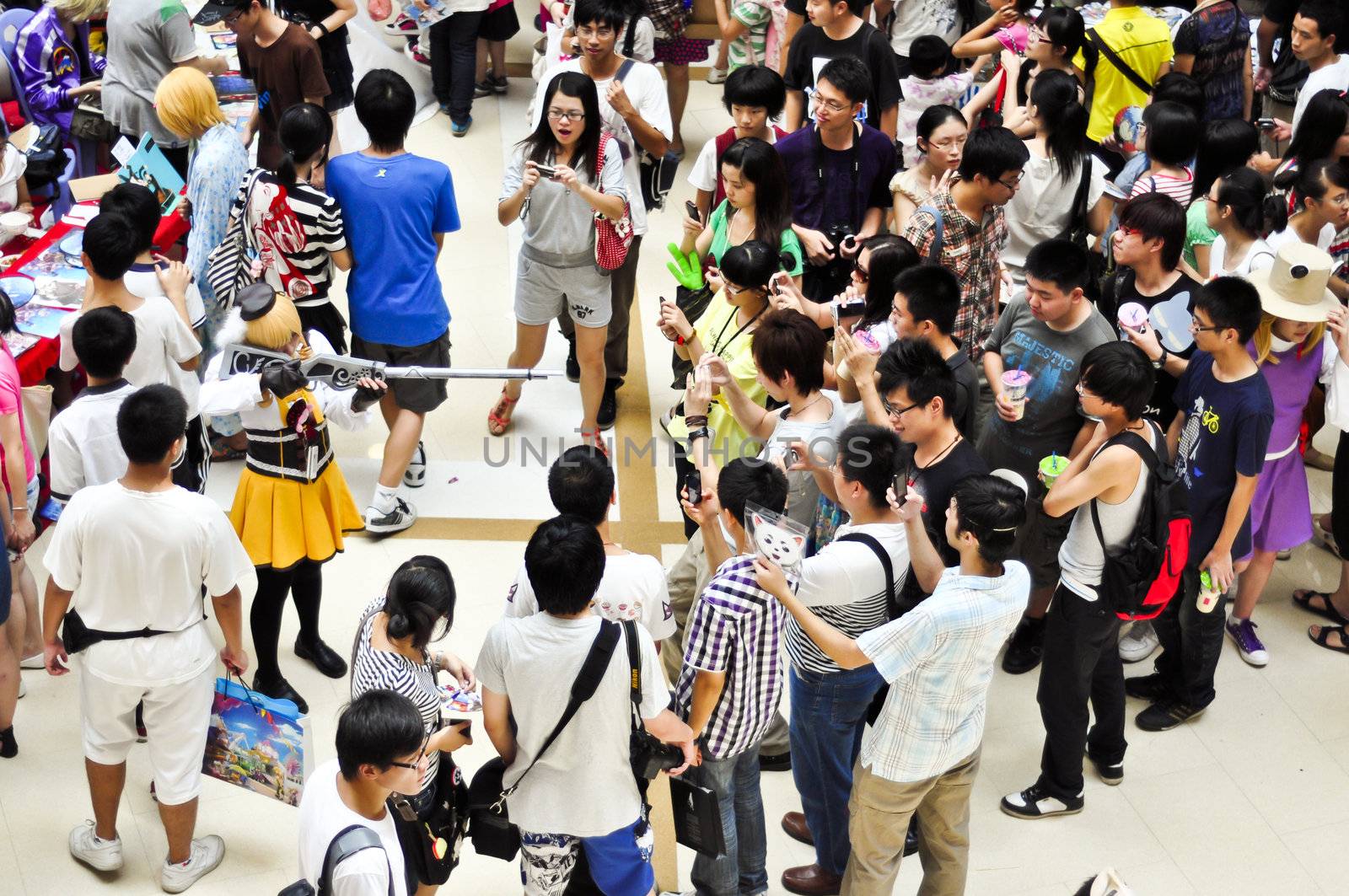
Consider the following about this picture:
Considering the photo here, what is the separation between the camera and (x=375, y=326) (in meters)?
5.36

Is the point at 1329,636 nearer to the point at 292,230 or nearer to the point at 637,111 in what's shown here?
the point at 637,111

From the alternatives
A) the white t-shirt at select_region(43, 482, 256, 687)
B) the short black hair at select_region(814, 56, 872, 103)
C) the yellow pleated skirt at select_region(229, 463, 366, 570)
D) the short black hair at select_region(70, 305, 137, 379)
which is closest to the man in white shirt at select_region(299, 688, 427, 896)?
the white t-shirt at select_region(43, 482, 256, 687)

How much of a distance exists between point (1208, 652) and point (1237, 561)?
382mm

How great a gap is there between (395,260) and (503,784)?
2.50 m

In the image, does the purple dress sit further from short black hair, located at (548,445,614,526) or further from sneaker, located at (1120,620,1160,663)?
short black hair, located at (548,445,614,526)

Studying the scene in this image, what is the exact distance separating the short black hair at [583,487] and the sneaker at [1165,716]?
7.42 feet

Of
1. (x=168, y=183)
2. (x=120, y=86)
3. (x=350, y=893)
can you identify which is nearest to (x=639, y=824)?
(x=350, y=893)

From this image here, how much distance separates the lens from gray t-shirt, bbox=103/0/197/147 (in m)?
6.08

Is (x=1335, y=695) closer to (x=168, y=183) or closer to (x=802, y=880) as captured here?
(x=802, y=880)

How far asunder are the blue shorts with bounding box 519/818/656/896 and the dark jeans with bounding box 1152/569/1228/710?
2088 millimetres

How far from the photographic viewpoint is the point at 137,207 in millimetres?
4590

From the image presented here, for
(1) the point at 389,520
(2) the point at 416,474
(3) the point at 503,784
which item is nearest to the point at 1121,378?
(3) the point at 503,784

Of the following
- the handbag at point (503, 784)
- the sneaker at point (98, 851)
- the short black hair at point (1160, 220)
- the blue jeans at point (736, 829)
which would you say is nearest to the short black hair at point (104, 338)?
the sneaker at point (98, 851)

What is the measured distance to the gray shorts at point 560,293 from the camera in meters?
5.57
